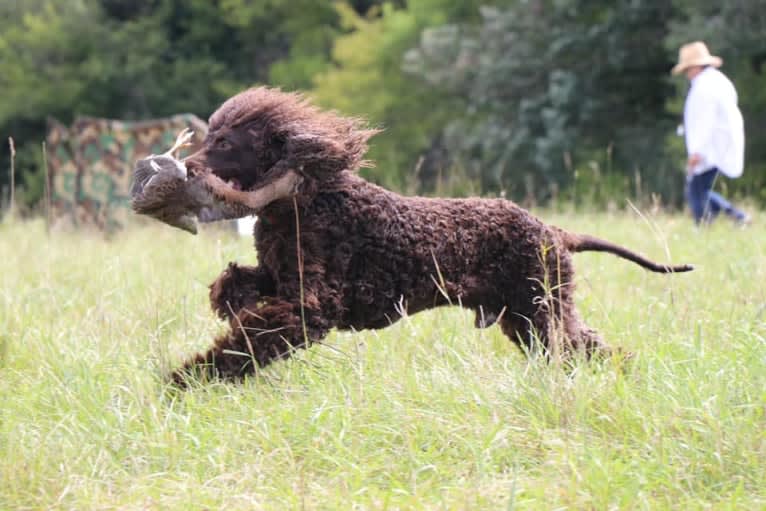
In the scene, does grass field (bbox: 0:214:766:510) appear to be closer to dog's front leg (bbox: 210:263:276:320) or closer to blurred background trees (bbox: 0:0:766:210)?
dog's front leg (bbox: 210:263:276:320)

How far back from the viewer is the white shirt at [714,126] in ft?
30.4

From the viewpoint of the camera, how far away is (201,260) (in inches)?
274

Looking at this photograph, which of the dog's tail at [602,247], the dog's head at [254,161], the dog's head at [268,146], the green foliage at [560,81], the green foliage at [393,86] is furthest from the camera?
the green foliage at [393,86]

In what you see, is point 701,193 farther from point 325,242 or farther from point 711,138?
point 325,242

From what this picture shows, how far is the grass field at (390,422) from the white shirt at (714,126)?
4507mm

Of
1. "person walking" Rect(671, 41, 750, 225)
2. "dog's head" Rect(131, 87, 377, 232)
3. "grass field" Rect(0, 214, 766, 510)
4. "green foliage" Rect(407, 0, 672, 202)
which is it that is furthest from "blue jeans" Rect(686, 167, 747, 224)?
"green foliage" Rect(407, 0, 672, 202)

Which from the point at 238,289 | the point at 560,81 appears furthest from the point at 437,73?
the point at 238,289

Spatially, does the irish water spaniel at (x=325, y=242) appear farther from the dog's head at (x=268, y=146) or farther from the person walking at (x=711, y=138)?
the person walking at (x=711, y=138)

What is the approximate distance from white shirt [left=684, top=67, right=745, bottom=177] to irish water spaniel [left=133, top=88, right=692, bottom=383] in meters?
5.44

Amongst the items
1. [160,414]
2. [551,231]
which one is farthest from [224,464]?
[551,231]

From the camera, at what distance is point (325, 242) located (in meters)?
3.97

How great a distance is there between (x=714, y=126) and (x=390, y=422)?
259 inches

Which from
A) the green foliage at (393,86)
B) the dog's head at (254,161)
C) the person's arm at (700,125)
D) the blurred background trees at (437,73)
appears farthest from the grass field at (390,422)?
the green foliage at (393,86)

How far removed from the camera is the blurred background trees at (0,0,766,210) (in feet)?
62.0
